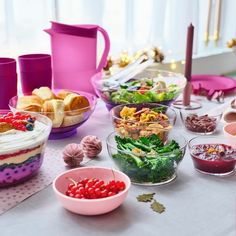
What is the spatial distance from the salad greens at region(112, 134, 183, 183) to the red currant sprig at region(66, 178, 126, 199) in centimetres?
7

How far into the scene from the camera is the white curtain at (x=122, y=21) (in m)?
1.26

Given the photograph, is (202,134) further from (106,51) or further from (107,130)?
(106,51)

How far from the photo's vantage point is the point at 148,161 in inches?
29.9

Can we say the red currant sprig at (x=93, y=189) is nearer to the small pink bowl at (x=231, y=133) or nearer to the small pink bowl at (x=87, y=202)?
the small pink bowl at (x=87, y=202)

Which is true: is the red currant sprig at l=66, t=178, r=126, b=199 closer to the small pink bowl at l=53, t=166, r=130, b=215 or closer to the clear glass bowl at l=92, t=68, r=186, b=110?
the small pink bowl at l=53, t=166, r=130, b=215

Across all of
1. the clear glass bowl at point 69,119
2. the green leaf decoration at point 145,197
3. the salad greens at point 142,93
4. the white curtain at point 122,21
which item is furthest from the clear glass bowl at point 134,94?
the green leaf decoration at point 145,197

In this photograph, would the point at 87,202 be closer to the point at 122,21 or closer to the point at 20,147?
the point at 20,147

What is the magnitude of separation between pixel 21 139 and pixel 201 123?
0.48 meters

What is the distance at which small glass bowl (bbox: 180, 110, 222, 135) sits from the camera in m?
1.04

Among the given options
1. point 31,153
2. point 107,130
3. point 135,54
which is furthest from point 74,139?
point 135,54

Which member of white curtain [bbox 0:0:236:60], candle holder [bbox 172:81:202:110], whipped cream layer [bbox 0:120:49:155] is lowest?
candle holder [bbox 172:81:202:110]

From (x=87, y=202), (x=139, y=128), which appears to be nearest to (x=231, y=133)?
(x=139, y=128)

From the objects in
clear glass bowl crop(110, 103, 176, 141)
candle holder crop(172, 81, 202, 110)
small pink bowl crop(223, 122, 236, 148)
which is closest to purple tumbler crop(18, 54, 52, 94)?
clear glass bowl crop(110, 103, 176, 141)

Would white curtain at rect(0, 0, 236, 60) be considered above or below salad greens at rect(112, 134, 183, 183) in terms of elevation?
above
